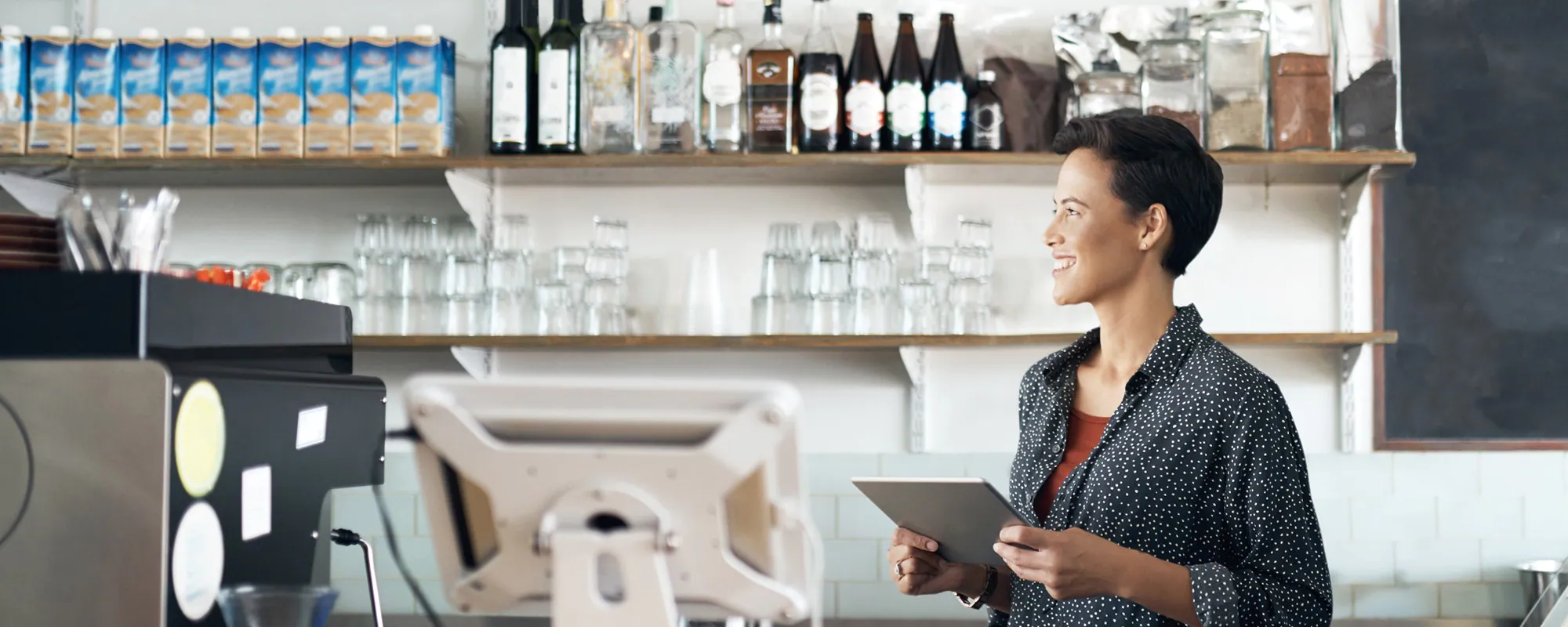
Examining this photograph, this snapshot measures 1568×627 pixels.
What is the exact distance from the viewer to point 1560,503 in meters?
2.72

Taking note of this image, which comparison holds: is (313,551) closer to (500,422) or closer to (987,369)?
(500,422)

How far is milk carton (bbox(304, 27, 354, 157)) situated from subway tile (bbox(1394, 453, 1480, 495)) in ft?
7.16

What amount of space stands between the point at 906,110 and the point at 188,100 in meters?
1.37

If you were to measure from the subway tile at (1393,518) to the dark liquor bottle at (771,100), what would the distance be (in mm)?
1367

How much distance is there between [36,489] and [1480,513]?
8.39 ft

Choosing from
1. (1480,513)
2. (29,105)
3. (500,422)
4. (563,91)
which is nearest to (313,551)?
(500,422)

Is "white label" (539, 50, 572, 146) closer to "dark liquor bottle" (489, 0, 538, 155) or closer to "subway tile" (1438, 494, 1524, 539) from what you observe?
"dark liquor bottle" (489, 0, 538, 155)

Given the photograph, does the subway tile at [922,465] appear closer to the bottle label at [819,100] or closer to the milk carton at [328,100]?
the bottle label at [819,100]

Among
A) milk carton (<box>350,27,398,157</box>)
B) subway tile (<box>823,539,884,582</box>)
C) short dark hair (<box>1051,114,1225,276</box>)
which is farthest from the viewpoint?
subway tile (<box>823,539,884,582</box>)

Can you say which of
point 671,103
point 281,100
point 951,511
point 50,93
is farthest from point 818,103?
point 50,93

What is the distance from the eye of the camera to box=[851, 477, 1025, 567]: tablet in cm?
148

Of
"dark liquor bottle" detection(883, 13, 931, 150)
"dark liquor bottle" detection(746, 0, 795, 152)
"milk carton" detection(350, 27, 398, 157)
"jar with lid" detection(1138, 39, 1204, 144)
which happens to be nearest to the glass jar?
"jar with lid" detection(1138, 39, 1204, 144)

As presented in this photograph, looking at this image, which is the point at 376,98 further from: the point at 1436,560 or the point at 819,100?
the point at 1436,560

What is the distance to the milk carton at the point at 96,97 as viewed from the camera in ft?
8.52
